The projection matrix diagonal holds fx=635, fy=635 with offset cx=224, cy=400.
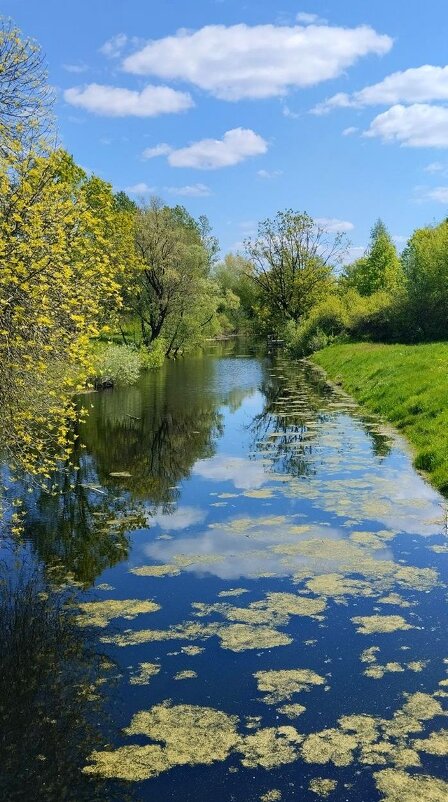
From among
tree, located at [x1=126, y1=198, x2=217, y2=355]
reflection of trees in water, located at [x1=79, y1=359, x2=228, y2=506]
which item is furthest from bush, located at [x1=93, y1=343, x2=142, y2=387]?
tree, located at [x1=126, y1=198, x2=217, y2=355]

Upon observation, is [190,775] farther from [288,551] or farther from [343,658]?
[288,551]

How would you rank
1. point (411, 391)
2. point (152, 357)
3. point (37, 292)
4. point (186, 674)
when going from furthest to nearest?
1. point (152, 357)
2. point (411, 391)
3. point (37, 292)
4. point (186, 674)

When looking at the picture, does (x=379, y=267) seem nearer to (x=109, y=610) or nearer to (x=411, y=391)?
(x=411, y=391)

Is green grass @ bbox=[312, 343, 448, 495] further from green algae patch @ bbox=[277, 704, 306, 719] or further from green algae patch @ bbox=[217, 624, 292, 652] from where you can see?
green algae patch @ bbox=[277, 704, 306, 719]

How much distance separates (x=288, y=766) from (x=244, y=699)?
1.10 m

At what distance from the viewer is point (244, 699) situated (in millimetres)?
6746

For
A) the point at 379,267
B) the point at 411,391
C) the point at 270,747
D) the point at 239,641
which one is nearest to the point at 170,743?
the point at 270,747

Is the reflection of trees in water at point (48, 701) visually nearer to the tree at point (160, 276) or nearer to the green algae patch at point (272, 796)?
the green algae patch at point (272, 796)

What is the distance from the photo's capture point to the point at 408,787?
540 cm

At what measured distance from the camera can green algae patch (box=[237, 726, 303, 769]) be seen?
5777 mm

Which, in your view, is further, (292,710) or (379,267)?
(379,267)

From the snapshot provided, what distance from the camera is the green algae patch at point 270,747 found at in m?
5.78

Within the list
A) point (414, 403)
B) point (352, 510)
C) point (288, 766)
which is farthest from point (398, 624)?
point (414, 403)

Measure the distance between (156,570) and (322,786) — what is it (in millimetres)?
5268
